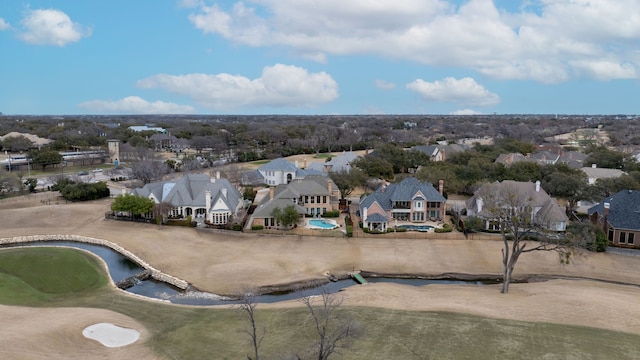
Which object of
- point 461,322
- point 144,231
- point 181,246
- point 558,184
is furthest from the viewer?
point 558,184

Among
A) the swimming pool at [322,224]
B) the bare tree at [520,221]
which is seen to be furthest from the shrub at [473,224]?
the swimming pool at [322,224]

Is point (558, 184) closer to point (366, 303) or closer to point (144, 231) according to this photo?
point (366, 303)

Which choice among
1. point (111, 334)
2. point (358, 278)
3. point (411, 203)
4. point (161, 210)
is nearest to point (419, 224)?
point (411, 203)

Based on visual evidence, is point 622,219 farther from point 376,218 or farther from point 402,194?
point 376,218

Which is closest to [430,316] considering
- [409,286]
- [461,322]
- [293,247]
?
[461,322]

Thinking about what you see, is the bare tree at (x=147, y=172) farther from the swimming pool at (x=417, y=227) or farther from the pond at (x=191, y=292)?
the swimming pool at (x=417, y=227)

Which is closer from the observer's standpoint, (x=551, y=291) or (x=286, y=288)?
(x=551, y=291)

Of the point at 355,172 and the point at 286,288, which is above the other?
the point at 355,172
